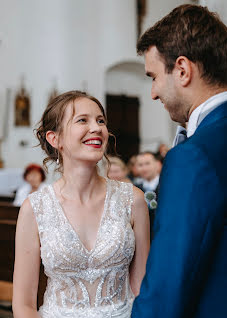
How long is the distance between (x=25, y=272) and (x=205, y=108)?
1.26 meters

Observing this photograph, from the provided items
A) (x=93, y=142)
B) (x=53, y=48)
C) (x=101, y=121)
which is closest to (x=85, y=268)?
(x=93, y=142)

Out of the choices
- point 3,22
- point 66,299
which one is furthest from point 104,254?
point 3,22

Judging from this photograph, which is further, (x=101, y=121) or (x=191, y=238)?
(x=101, y=121)

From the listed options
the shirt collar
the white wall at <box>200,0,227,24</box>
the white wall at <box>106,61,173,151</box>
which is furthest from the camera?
the white wall at <box>106,61,173,151</box>

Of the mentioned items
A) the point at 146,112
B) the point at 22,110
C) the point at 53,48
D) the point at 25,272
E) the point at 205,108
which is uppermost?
the point at 53,48

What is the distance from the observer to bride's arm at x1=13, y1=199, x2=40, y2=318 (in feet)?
6.79

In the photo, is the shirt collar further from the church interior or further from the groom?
the church interior

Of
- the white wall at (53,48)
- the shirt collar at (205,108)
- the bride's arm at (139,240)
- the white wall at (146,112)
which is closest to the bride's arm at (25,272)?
the bride's arm at (139,240)

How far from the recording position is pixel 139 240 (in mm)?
2166

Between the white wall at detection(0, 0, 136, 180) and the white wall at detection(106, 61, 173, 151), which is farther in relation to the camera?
the white wall at detection(106, 61, 173, 151)

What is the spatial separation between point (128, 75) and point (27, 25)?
11.7ft

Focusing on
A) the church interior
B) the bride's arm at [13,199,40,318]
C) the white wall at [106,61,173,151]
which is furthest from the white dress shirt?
the white wall at [106,61,173,151]

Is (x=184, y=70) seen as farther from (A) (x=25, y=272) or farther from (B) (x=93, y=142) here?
(A) (x=25, y=272)

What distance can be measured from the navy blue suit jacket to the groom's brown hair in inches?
11.8
